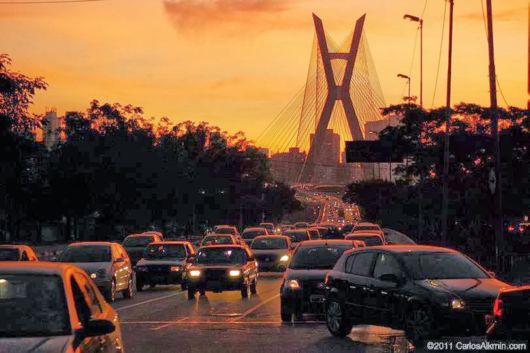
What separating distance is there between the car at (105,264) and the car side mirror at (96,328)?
20.5 metres

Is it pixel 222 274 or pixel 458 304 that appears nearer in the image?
pixel 458 304

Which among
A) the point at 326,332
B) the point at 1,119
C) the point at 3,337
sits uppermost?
the point at 1,119

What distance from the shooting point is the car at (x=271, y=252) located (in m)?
43.4

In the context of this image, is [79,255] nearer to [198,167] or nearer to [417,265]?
[417,265]

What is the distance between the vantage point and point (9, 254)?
27562 millimetres

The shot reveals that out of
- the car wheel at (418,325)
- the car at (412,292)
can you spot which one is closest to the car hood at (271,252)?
the car at (412,292)

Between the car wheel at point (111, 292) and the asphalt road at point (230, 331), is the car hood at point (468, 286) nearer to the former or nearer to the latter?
the asphalt road at point (230, 331)

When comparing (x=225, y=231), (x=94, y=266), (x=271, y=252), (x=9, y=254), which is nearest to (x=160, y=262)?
(x=94, y=266)

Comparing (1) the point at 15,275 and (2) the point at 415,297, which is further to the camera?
(2) the point at 415,297

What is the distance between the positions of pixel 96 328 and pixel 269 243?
36.0 m

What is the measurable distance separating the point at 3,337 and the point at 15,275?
32.3 inches

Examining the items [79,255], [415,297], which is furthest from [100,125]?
[415,297]

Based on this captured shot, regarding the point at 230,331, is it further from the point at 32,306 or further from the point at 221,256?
the point at 221,256

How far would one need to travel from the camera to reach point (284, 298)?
22.1m
